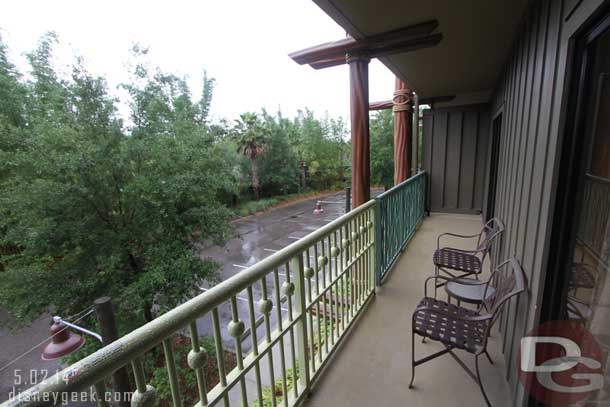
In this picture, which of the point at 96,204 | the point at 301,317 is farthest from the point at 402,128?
the point at 96,204

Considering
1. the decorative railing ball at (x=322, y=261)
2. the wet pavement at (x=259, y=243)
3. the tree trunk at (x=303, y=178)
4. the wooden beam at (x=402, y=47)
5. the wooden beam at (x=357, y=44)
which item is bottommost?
the wet pavement at (x=259, y=243)

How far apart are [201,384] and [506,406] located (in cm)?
163

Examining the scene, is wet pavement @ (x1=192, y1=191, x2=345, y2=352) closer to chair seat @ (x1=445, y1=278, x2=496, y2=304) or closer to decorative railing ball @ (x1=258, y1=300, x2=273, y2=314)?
chair seat @ (x1=445, y1=278, x2=496, y2=304)

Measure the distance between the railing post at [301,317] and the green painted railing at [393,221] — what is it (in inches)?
53.4

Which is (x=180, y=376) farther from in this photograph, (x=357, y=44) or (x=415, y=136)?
(x=415, y=136)

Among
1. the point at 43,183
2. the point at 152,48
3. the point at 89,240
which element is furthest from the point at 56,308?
the point at 152,48

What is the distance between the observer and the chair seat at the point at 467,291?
190cm

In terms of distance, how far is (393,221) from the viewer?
10.3 ft

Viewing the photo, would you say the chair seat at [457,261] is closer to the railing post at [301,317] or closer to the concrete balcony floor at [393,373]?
the concrete balcony floor at [393,373]

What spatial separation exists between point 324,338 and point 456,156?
196 inches

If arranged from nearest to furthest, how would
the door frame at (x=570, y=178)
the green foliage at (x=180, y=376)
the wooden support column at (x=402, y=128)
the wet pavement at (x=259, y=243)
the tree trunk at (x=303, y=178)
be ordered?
the door frame at (x=570, y=178) < the green foliage at (x=180, y=376) < the wooden support column at (x=402, y=128) < the wet pavement at (x=259, y=243) < the tree trunk at (x=303, y=178)

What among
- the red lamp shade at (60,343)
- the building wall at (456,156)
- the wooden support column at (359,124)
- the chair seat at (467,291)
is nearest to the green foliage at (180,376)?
the red lamp shade at (60,343)

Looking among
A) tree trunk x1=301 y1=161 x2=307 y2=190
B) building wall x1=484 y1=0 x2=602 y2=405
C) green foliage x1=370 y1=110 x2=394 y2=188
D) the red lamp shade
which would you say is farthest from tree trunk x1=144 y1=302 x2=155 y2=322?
tree trunk x1=301 y1=161 x2=307 y2=190

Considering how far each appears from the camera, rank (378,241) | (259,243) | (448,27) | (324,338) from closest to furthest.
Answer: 1. (324,338)
2. (448,27)
3. (378,241)
4. (259,243)
